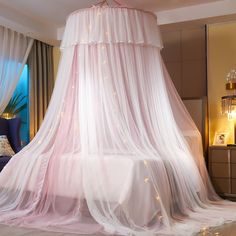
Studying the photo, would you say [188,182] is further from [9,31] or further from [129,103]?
[9,31]

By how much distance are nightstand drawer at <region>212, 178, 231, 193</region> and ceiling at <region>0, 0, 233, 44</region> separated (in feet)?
8.11

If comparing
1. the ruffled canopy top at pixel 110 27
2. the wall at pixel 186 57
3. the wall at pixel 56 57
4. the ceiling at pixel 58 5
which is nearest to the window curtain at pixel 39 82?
the wall at pixel 56 57

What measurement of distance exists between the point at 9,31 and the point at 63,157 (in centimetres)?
306

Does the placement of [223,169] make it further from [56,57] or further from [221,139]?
[56,57]

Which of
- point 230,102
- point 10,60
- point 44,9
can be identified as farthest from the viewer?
point 10,60

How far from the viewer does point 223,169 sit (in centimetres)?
486

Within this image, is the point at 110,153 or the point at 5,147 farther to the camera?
the point at 5,147

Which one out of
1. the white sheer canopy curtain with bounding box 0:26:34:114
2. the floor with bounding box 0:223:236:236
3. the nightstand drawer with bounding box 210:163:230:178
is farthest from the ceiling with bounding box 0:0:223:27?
the floor with bounding box 0:223:236:236

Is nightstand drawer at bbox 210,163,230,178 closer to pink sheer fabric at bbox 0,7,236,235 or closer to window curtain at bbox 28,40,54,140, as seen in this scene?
pink sheer fabric at bbox 0,7,236,235

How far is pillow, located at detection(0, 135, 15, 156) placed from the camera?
489cm

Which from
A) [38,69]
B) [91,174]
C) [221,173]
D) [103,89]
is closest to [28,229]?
[91,174]

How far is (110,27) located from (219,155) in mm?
2471

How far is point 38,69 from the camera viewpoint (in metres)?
6.13

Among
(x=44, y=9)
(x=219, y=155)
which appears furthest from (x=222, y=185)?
(x=44, y=9)
